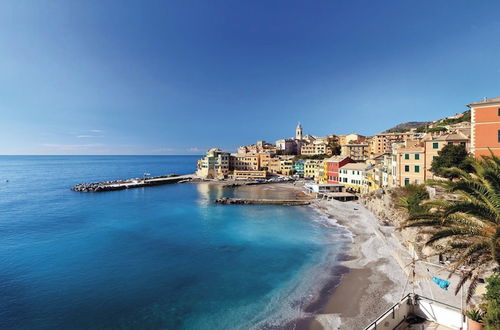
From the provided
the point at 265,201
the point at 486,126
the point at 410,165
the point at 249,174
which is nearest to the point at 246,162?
the point at 249,174

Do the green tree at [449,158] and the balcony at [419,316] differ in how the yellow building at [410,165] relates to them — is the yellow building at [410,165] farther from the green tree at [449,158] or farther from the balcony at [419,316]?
the balcony at [419,316]

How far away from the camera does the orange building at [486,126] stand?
21859 mm

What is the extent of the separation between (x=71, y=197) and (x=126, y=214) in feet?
88.0

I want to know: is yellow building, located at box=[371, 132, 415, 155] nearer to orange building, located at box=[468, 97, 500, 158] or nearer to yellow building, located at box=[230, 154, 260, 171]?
yellow building, located at box=[230, 154, 260, 171]

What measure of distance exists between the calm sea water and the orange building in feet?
53.0

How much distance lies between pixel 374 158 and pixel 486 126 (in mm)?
33563

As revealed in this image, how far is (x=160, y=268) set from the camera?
73.4ft

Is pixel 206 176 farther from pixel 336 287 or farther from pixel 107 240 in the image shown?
pixel 336 287

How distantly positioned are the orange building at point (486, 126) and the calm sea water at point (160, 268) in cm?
1615

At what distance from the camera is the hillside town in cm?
2266

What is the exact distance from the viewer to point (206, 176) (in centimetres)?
9875

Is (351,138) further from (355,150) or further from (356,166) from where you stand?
(356,166)

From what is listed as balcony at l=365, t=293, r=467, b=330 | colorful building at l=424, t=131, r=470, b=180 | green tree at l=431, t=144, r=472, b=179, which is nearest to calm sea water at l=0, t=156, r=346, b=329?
balcony at l=365, t=293, r=467, b=330

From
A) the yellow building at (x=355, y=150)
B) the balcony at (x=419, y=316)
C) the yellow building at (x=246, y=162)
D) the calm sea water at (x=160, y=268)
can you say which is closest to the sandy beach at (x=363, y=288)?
the calm sea water at (x=160, y=268)
